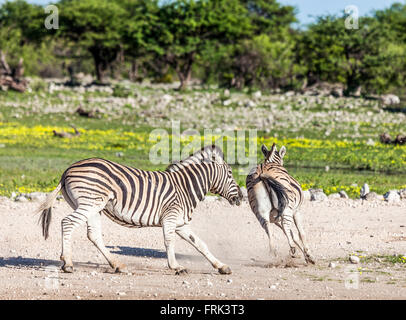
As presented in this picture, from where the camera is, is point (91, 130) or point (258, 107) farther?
point (258, 107)

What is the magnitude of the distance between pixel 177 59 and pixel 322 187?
3672cm

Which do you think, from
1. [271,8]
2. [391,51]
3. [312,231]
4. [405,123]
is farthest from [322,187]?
[271,8]

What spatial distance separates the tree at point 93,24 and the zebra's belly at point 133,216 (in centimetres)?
4693

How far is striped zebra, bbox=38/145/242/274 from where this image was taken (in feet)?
29.5

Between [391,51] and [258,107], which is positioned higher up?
[391,51]

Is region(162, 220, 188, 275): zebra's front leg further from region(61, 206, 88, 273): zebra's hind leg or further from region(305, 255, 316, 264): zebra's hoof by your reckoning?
region(305, 255, 316, 264): zebra's hoof

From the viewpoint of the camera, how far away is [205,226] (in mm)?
12844

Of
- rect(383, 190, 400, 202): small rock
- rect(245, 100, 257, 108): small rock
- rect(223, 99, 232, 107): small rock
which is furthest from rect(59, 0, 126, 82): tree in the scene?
rect(383, 190, 400, 202): small rock

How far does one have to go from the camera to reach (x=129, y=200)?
30.1ft

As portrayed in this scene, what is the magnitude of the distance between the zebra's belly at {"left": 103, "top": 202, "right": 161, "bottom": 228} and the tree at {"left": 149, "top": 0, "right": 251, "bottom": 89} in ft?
130

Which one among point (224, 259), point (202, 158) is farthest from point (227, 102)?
point (202, 158)
